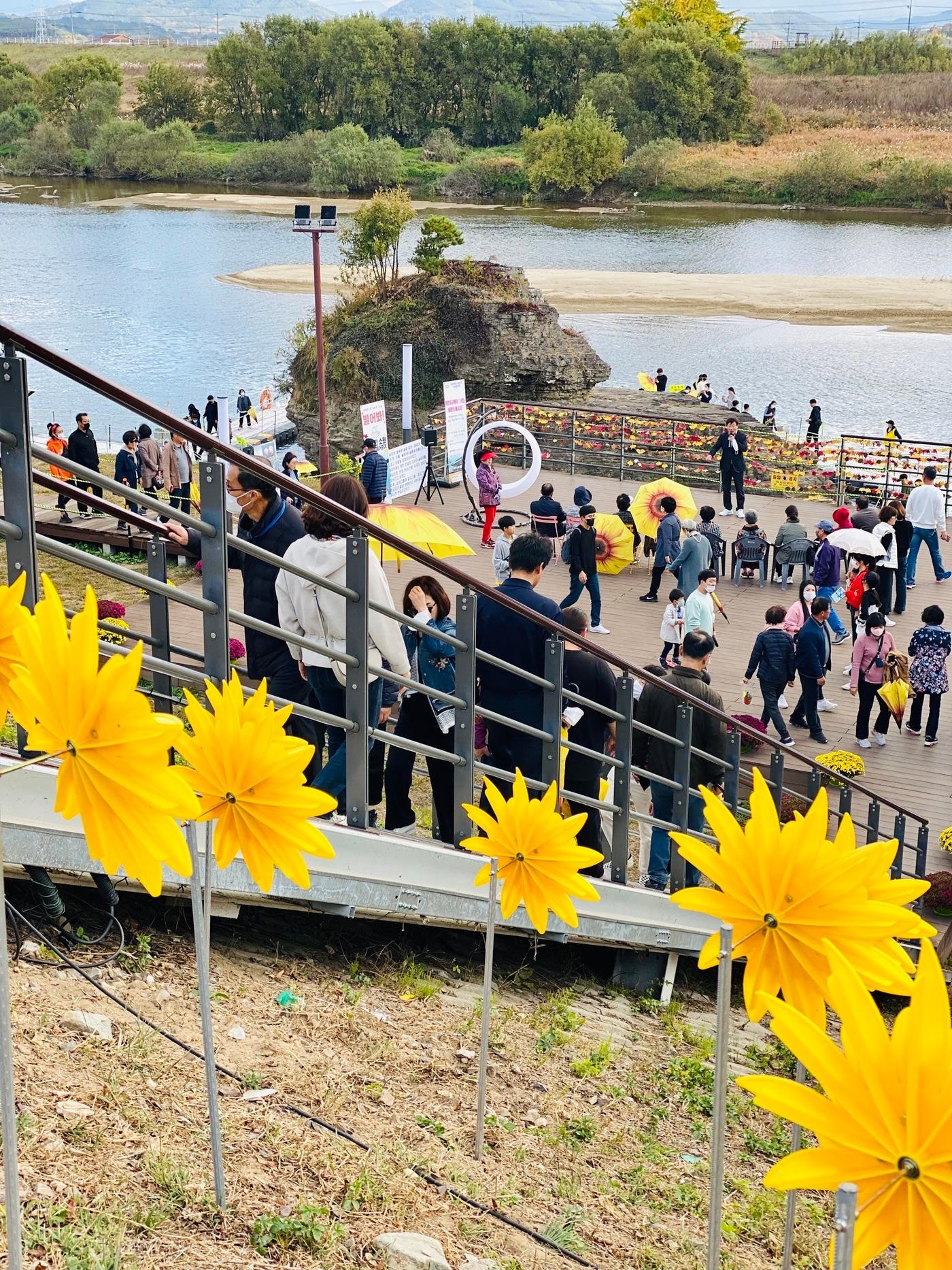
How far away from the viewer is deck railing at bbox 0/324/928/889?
3.09m

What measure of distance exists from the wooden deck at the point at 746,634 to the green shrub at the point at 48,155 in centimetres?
7612

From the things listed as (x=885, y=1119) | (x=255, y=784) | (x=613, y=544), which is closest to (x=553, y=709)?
(x=255, y=784)

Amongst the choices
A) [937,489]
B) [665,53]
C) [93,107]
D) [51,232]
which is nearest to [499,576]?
[937,489]

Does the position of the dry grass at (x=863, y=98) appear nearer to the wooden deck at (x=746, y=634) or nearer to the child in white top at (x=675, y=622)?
the wooden deck at (x=746, y=634)

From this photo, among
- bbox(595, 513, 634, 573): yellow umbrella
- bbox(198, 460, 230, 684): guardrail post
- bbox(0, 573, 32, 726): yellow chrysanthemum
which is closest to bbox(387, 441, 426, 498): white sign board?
bbox(595, 513, 634, 573): yellow umbrella

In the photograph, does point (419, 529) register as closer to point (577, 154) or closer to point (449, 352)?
point (449, 352)

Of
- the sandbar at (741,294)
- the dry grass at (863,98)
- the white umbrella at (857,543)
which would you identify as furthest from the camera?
the dry grass at (863,98)

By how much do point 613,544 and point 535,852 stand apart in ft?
42.0

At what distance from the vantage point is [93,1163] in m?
3.06

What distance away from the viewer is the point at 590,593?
14.3 metres

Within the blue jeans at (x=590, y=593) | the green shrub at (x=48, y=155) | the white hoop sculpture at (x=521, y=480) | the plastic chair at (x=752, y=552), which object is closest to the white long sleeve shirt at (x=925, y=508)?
the plastic chair at (x=752, y=552)

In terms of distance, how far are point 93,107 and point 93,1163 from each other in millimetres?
95133

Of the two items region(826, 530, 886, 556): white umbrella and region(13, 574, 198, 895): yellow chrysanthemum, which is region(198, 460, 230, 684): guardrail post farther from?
region(826, 530, 886, 556): white umbrella

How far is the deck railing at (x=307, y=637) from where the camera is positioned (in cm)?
309
